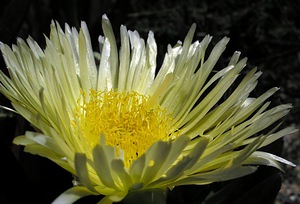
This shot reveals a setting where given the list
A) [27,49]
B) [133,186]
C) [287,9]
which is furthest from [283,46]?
[133,186]

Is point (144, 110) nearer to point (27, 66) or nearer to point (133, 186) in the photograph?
point (27, 66)

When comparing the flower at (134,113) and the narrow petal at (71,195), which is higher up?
the flower at (134,113)

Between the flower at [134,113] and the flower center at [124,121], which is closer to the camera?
the flower at [134,113]

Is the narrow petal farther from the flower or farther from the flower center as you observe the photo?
the flower center

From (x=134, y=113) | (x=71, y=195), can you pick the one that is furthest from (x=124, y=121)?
(x=71, y=195)

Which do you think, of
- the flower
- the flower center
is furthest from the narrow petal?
the flower center

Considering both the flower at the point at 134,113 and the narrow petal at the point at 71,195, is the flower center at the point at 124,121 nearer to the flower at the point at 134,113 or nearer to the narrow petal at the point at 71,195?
the flower at the point at 134,113

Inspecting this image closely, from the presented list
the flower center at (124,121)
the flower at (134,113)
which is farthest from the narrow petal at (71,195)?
the flower center at (124,121)
